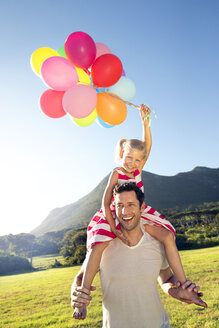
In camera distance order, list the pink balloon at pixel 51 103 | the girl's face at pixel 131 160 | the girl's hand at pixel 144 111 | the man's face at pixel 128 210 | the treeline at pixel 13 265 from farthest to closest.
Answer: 1. the treeline at pixel 13 265
2. the pink balloon at pixel 51 103
3. the girl's hand at pixel 144 111
4. the girl's face at pixel 131 160
5. the man's face at pixel 128 210

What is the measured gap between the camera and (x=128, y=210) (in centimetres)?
217

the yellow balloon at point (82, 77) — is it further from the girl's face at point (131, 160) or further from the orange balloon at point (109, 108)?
the girl's face at point (131, 160)

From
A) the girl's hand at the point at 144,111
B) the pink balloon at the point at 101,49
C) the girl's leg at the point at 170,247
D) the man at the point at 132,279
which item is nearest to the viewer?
the man at the point at 132,279

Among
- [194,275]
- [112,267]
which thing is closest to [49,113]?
[112,267]

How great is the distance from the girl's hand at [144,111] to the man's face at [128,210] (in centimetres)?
125

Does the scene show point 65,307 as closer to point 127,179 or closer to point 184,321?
point 184,321

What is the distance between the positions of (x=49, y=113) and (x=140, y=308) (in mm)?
2696

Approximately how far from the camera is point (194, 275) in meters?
8.98

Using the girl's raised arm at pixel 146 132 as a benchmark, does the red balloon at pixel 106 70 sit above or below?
above

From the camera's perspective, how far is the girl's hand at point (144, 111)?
3.05 m

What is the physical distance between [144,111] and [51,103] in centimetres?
136

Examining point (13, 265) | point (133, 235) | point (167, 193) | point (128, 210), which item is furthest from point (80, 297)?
point (167, 193)

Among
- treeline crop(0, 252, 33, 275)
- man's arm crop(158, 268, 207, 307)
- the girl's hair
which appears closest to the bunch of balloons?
the girl's hair

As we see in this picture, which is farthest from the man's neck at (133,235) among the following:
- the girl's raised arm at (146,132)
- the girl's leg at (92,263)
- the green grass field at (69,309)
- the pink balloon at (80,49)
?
the green grass field at (69,309)
